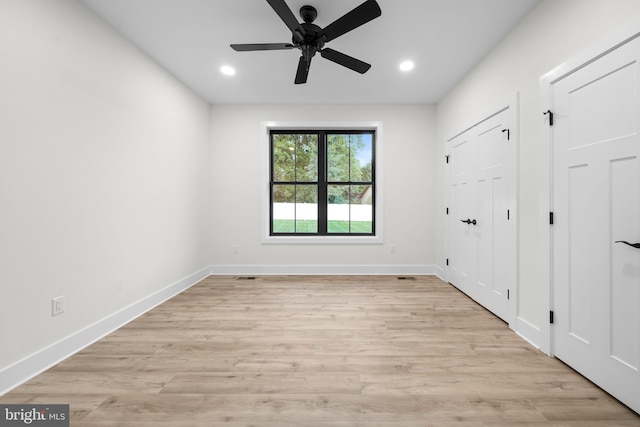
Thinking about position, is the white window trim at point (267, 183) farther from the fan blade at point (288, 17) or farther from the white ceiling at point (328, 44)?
the fan blade at point (288, 17)

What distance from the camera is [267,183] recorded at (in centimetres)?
441

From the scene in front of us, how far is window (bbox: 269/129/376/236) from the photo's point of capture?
180 inches

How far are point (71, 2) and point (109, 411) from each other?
2779 mm

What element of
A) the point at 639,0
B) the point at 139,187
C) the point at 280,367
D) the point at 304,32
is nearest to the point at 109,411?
the point at 280,367

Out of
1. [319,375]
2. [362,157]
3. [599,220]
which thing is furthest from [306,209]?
[599,220]

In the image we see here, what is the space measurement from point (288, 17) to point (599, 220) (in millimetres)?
2376

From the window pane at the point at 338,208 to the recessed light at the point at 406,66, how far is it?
1.91 metres

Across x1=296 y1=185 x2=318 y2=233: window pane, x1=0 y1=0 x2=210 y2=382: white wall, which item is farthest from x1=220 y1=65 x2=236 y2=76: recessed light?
x1=296 y1=185 x2=318 y2=233: window pane

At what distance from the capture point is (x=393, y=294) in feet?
11.3

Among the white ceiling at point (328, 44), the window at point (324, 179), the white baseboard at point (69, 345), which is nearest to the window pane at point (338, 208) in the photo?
the window at point (324, 179)

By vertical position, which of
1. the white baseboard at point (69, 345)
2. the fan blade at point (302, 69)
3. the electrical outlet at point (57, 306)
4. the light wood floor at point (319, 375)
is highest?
the fan blade at point (302, 69)

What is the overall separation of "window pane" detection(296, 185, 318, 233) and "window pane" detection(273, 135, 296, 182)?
0.89 feet

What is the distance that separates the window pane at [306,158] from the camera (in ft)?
15.1

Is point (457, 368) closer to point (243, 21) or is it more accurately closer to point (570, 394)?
point (570, 394)
